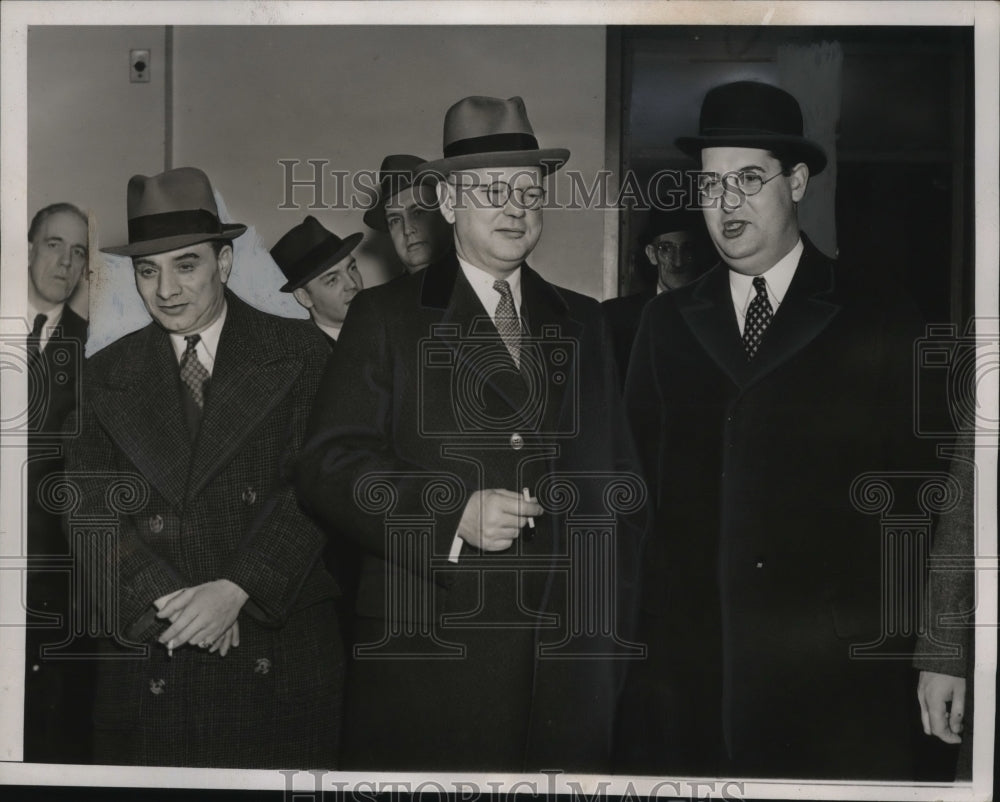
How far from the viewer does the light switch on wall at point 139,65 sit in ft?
8.66

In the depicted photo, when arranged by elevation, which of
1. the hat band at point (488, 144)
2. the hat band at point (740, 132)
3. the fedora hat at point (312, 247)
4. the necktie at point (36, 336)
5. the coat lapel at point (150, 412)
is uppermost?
the hat band at point (740, 132)

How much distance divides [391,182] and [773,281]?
97 centimetres

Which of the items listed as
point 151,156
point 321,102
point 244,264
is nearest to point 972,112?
point 321,102

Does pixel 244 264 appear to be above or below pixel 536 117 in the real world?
below

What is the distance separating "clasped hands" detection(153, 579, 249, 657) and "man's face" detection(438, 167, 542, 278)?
1022 millimetres

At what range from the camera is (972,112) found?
102 inches

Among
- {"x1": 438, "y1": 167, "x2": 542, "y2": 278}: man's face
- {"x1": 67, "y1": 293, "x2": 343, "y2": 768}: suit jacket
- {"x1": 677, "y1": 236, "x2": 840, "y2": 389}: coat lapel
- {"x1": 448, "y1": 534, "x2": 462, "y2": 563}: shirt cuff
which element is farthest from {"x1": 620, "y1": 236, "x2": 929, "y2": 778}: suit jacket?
{"x1": 67, "y1": 293, "x2": 343, "y2": 768}: suit jacket

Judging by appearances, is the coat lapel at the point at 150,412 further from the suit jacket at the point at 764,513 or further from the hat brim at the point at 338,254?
the suit jacket at the point at 764,513

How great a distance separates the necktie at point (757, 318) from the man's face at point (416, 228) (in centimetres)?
76

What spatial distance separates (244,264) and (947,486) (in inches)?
72.7

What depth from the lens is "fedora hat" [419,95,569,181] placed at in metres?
2.54

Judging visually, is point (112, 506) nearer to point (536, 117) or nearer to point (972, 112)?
point (536, 117)

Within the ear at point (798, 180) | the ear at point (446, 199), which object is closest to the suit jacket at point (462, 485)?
the ear at point (446, 199)

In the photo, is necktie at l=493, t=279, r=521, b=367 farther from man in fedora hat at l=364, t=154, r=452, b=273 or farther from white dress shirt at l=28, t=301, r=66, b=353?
white dress shirt at l=28, t=301, r=66, b=353
